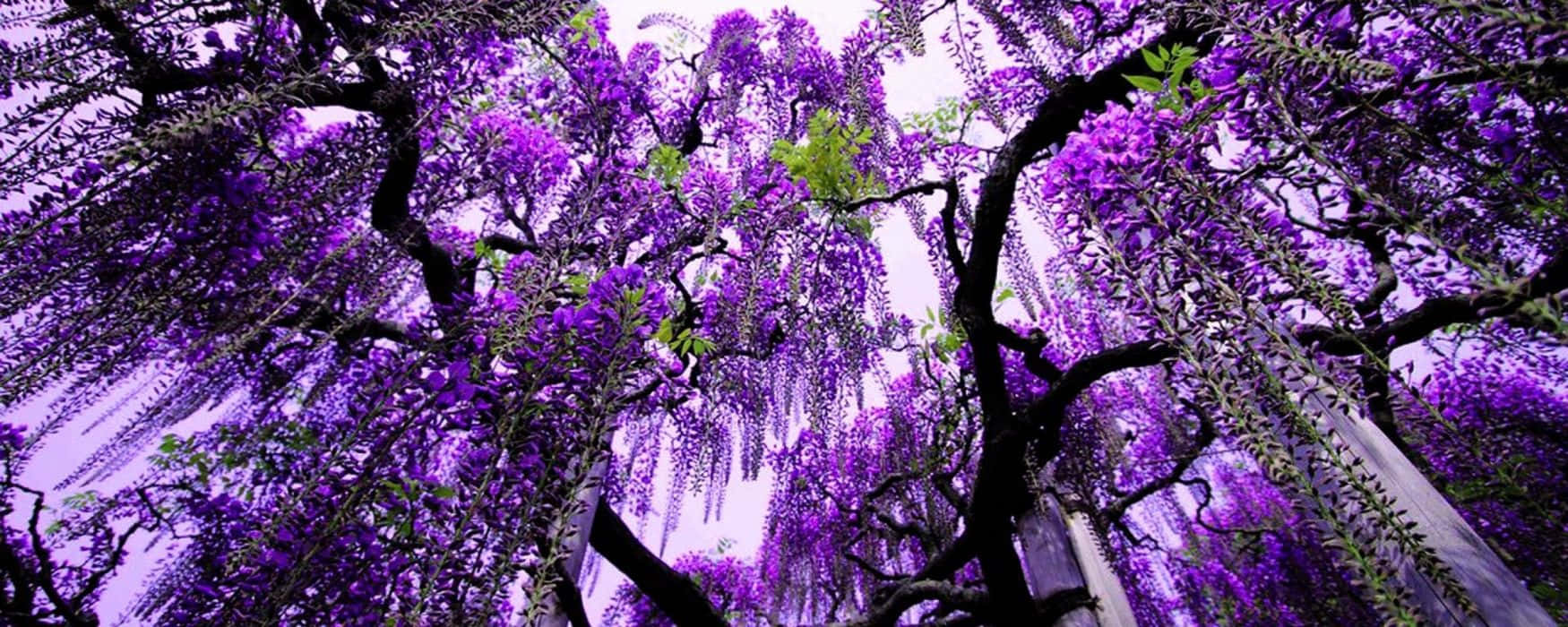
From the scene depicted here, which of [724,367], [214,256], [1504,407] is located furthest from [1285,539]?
[214,256]

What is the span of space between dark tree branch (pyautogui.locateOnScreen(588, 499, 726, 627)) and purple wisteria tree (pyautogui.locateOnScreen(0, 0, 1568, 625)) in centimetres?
2

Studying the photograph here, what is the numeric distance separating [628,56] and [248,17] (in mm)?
2810

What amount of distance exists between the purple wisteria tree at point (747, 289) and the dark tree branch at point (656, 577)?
2cm

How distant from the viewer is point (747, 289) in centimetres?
289

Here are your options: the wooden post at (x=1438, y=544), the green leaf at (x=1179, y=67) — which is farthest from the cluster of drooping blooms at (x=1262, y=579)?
the green leaf at (x=1179, y=67)

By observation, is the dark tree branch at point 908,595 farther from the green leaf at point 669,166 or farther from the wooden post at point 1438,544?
the green leaf at point 669,166

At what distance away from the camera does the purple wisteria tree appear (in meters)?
1.38

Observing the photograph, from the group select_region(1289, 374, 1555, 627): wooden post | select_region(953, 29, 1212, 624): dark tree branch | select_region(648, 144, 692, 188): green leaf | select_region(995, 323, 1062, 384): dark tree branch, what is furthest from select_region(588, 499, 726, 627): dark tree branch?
select_region(1289, 374, 1555, 627): wooden post

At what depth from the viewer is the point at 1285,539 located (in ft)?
19.5

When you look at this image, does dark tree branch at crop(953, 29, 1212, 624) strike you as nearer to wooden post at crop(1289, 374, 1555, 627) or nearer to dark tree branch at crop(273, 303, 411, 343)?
wooden post at crop(1289, 374, 1555, 627)

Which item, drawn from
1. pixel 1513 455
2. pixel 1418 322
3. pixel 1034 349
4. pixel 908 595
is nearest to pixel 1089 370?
pixel 1034 349

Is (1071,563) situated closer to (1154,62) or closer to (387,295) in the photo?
(1154,62)

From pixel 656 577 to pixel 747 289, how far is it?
177 centimetres

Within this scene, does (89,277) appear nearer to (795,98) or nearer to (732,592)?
(795,98)
